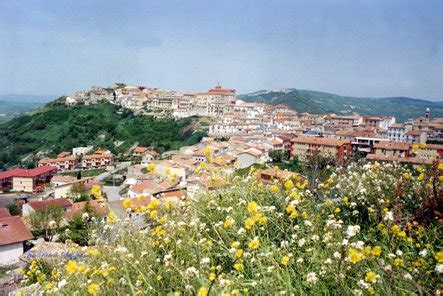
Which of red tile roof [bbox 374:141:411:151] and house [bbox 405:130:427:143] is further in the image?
house [bbox 405:130:427:143]

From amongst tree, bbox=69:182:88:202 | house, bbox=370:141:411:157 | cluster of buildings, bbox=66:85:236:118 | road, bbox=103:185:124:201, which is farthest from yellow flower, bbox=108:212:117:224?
cluster of buildings, bbox=66:85:236:118

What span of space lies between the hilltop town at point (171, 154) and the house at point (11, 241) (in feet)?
0.21

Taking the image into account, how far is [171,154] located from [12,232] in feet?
154

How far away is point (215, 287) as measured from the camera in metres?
3.02

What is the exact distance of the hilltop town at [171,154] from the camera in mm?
31048

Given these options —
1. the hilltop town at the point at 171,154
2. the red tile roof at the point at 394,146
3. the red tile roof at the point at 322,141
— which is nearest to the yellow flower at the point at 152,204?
the hilltop town at the point at 171,154

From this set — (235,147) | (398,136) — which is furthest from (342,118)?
(235,147)

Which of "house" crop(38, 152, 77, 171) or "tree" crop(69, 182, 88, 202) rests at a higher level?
"tree" crop(69, 182, 88, 202)

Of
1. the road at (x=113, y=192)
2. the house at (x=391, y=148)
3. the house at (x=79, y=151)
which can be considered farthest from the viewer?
the house at (x=79, y=151)

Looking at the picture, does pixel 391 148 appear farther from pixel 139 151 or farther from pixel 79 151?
pixel 79 151

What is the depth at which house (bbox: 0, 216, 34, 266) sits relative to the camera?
25.6 m

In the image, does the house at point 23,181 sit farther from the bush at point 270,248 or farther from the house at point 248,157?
the bush at point 270,248

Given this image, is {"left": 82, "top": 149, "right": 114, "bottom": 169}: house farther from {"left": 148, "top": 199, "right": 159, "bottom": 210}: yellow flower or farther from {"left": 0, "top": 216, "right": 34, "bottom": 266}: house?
{"left": 148, "top": 199, "right": 159, "bottom": 210}: yellow flower

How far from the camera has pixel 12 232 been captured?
87.0 ft
